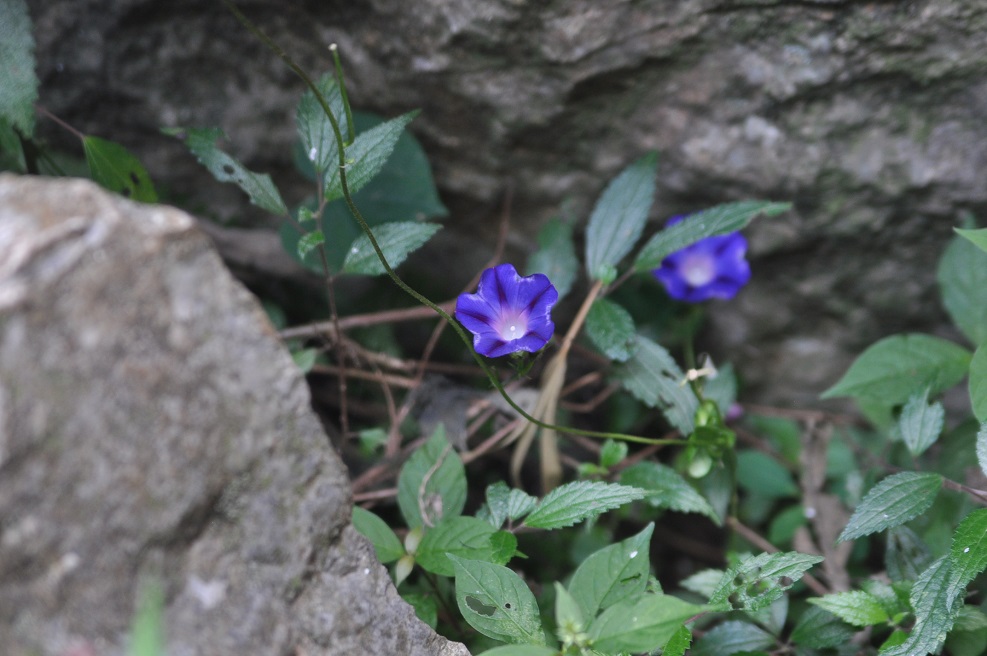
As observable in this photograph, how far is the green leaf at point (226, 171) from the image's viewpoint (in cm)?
168

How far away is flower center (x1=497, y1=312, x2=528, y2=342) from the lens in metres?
1.71

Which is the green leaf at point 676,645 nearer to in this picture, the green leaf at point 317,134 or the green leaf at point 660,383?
the green leaf at point 660,383

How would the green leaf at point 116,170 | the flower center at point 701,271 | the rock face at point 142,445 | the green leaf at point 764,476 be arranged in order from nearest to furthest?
the rock face at point 142,445 < the green leaf at point 116,170 < the flower center at point 701,271 < the green leaf at point 764,476

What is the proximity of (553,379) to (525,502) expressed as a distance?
0.52 meters

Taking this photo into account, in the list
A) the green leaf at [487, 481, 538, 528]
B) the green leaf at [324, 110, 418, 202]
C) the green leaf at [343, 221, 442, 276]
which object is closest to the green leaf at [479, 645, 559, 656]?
the green leaf at [487, 481, 538, 528]

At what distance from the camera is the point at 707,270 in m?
2.20

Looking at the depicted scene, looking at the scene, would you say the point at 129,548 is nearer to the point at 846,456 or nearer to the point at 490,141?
the point at 490,141

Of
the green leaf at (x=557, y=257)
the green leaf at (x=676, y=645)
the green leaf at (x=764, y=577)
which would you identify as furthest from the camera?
the green leaf at (x=557, y=257)

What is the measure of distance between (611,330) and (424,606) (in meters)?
0.75

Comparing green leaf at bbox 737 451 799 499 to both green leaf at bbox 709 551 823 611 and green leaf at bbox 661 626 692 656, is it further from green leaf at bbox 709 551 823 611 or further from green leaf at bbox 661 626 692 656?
green leaf at bbox 661 626 692 656

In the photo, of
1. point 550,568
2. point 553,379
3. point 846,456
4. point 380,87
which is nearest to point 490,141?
point 380,87

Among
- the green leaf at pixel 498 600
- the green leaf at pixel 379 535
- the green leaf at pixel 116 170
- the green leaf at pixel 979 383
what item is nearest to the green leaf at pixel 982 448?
the green leaf at pixel 979 383

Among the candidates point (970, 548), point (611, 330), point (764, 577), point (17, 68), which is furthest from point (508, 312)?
point (17, 68)

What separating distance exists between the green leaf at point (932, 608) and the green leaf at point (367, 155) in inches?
50.2
